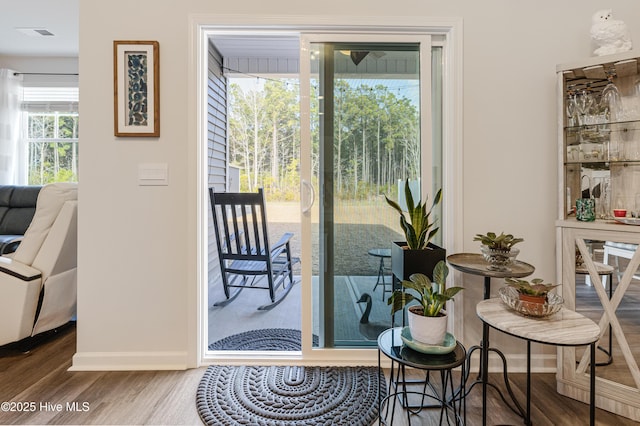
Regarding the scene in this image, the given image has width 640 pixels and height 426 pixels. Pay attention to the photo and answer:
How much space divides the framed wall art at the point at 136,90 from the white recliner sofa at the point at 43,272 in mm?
820

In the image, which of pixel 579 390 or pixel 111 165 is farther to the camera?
pixel 111 165

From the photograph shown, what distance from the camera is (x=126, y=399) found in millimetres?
1646

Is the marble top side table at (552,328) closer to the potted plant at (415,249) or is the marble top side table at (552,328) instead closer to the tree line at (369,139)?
the potted plant at (415,249)

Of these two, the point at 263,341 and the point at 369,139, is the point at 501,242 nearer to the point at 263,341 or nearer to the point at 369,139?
the point at 369,139

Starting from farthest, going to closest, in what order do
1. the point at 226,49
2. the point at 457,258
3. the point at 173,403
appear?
1. the point at 226,49
2. the point at 457,258
3. the point at 173,403

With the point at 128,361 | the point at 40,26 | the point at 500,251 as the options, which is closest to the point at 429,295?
the point at 500,251

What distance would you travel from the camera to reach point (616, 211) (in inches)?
65.1

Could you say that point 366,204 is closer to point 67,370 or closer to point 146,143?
point 146,143

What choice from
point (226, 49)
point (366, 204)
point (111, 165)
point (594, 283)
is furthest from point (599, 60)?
point (226, 49)

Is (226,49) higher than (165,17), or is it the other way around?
(226,49)

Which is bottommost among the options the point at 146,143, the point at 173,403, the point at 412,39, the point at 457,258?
Result: the point at 173,403

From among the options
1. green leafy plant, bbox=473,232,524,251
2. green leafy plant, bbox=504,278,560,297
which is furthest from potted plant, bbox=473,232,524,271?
green leafy plant, bbox=504,278,560,297

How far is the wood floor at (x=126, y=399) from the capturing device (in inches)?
59.1

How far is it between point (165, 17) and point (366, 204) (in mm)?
1678
